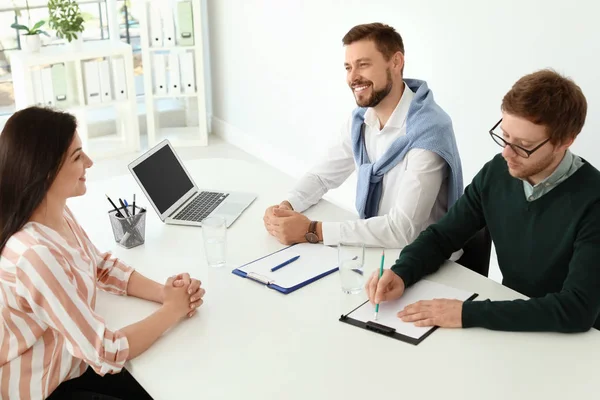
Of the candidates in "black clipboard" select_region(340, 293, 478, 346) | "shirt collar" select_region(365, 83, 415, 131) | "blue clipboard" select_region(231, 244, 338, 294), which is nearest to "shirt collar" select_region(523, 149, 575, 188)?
"black clipboard" select_region(340, 293, 478, 346)

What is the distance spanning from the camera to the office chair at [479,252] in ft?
7.15

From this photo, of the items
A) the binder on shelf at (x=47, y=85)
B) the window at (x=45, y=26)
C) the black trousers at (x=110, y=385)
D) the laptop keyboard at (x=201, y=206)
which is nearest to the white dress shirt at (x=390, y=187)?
the laptop keyboard at (x=201, y=206)

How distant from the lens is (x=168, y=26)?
5.14 meters

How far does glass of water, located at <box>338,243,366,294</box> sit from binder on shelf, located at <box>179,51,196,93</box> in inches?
141

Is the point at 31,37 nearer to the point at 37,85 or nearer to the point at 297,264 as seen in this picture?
the point at 37,85

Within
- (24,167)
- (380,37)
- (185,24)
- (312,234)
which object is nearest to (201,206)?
(312,234)

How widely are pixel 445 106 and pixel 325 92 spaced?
1069 millimetres

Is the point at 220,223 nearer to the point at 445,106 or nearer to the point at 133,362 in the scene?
the point at 133,362

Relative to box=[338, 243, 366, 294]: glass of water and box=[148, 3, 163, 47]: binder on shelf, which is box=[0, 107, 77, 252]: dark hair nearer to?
box=[338, 243, 366, 294]: glass of water

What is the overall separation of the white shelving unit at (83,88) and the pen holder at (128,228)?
262 cm

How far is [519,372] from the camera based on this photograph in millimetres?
1548

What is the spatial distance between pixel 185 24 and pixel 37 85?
1.13m

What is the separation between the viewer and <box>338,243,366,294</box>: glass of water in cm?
192

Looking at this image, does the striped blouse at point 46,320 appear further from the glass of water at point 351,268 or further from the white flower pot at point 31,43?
the white flower pot at point 31,43
